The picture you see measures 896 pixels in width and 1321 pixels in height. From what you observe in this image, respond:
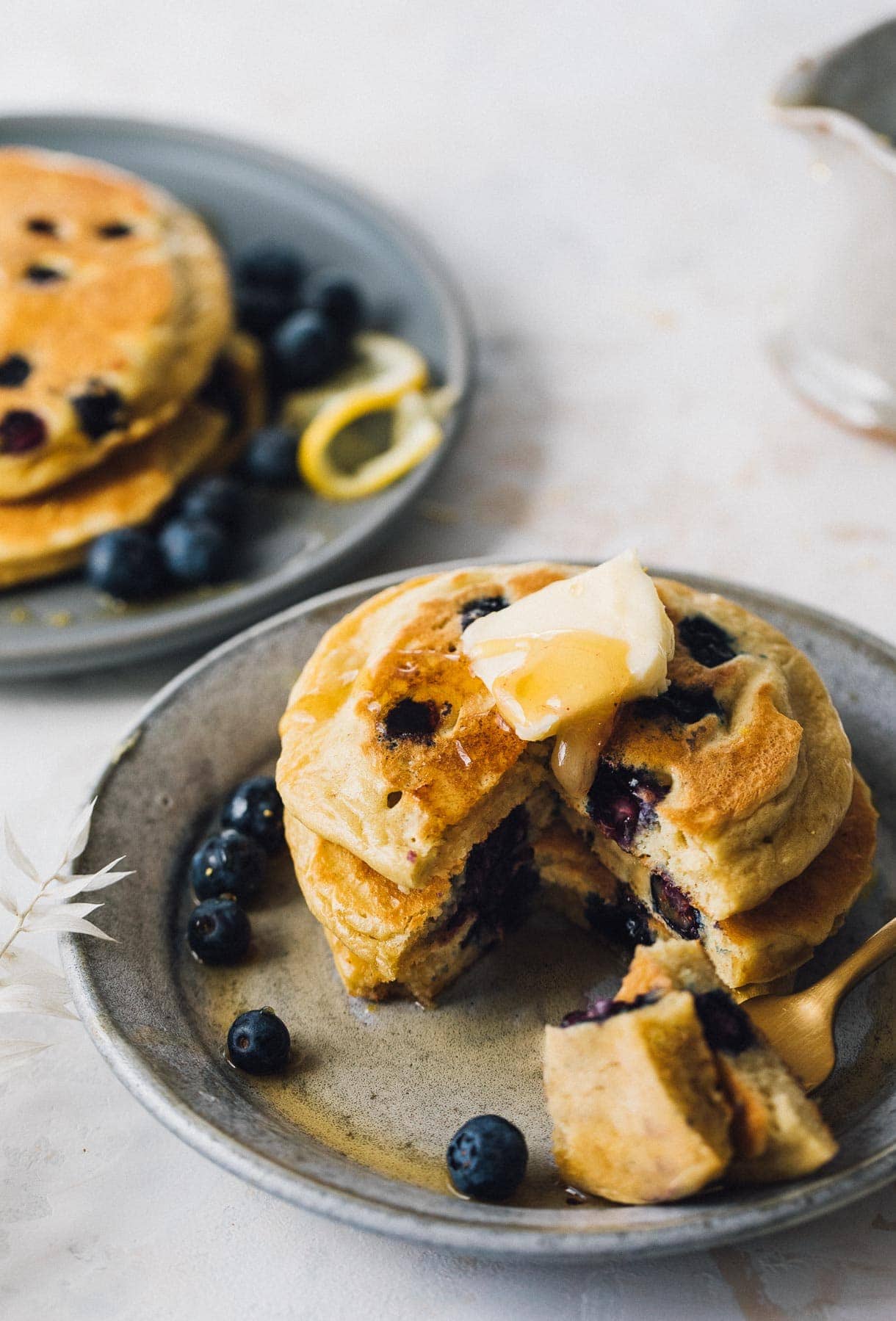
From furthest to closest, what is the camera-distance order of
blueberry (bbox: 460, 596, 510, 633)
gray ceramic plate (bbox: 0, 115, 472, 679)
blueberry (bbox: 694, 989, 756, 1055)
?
gray ceramic plate (bbox: 0, 115, 472, 679) < blueberry (bbox: 460, 596, 510, 633) < blueberry (bbox: 694, 989, 756, 1055)

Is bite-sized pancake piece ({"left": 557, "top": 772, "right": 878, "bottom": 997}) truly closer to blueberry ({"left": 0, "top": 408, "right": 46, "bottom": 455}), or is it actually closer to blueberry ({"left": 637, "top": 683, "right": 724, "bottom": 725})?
blueberry ({"left": 637, "top": 683, "right": 724, "bottom": 725})

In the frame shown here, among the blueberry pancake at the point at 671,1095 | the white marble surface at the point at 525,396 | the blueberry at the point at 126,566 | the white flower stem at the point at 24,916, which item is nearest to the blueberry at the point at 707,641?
the blueberry pancake at the point at 671,1095

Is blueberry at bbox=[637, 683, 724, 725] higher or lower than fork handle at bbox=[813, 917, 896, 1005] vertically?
higher

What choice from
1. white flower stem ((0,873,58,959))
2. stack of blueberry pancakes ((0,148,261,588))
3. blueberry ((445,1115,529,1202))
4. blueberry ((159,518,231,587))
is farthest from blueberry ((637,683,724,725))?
stack of blueberry pancakes ((0,148,261,588))

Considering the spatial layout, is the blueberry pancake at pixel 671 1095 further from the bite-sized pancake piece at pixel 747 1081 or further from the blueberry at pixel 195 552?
the blueberry at pixel 195 552

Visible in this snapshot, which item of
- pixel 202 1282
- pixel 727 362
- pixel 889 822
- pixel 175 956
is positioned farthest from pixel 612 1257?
pixel 727 362

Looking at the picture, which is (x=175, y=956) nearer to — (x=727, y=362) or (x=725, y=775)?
(x=725, y=775)
